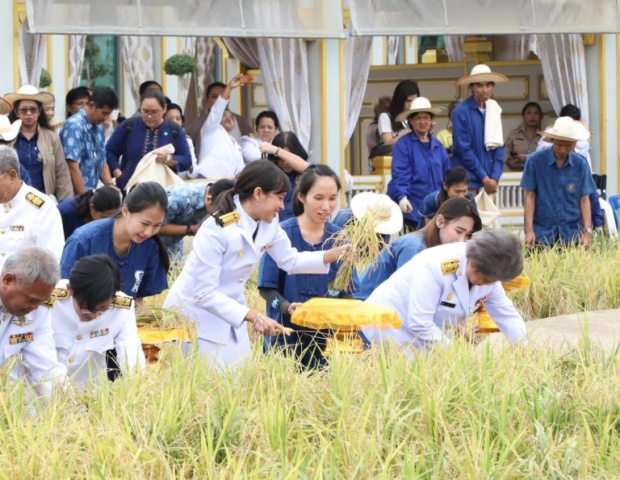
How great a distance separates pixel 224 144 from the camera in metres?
13.8

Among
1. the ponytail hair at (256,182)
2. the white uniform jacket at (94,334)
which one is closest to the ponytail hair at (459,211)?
the ponytail hair at (256,182)

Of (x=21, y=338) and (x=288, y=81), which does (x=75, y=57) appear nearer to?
(x=288, y=81)

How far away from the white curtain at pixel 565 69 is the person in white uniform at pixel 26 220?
9.84 meters

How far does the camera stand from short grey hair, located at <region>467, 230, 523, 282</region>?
686cm

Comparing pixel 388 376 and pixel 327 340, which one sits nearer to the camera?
pixel 388 376

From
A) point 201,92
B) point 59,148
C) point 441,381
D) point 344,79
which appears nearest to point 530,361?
point 441,381

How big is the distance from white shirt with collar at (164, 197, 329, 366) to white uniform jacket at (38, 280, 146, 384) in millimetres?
577

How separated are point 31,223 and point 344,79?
27.2 feet

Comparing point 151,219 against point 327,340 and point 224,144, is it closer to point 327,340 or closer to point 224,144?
point 327,340

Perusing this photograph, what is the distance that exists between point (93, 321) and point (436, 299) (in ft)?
5.47

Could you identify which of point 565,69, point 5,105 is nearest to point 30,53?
point 5,105

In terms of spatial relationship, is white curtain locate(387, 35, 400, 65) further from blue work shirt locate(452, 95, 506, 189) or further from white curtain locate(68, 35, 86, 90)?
blue work shirt locate(452, 95, 506, 189)

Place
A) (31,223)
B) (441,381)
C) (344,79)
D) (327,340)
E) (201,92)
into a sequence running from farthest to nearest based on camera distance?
(201,92), (344,79), (31,223), (327,340), (441,381)

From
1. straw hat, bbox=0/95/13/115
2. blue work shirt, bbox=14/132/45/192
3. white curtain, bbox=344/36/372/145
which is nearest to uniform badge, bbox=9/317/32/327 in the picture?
blue work shirt, bbox=14/132/45/192
